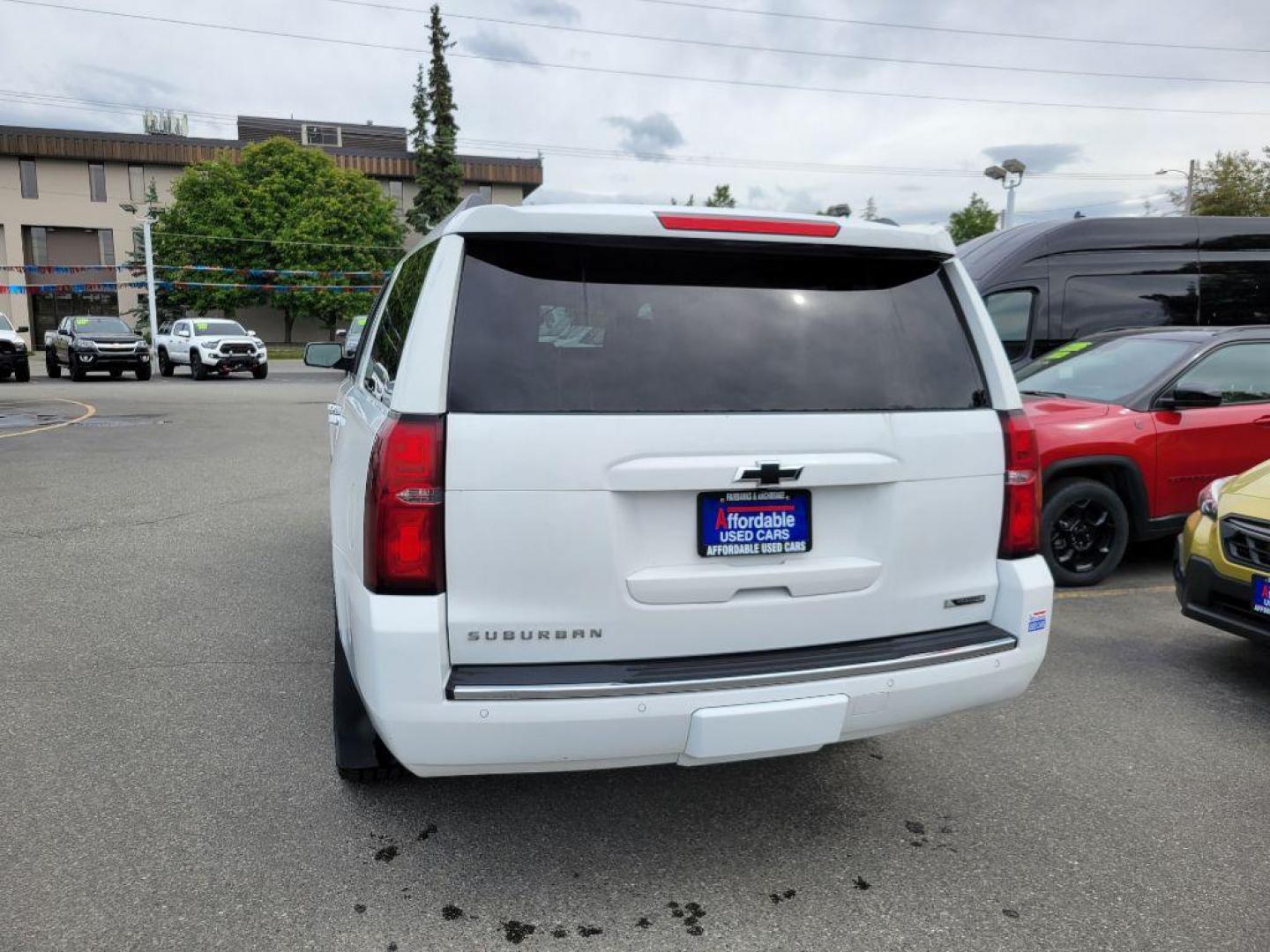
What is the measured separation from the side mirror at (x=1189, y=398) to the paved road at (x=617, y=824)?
1638 mm

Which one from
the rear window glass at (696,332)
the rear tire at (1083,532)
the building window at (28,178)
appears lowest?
the rear tire at (1083,532)

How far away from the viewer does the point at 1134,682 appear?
443cm

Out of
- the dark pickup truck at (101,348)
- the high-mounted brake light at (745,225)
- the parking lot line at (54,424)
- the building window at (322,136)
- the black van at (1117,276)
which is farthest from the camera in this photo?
the building window at (322,136)

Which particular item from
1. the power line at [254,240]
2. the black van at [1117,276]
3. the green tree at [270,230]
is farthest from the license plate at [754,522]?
the power line at [254,240]

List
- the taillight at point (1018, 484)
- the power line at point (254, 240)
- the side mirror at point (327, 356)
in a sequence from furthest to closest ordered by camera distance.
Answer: the power line at point (254, 240)
the side mirror at point (327, 356)
the taillight at point (1018, 484)

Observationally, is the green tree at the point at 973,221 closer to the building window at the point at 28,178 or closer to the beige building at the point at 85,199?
the beige building at the point at 85,199

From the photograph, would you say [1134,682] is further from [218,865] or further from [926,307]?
[218,865]

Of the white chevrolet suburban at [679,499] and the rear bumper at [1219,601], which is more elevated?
the white chevrolet suburban at [679,499]

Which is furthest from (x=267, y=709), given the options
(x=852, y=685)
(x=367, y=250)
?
(x=367, y=250)

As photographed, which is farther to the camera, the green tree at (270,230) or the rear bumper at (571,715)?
the green tree at (270,230)

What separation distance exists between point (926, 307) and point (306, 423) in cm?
1392

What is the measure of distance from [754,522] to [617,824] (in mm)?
1242

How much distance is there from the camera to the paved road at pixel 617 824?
2.54m

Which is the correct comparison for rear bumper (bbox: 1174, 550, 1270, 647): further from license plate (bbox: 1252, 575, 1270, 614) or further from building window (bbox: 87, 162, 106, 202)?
building window (bbox: 87, 162, 106, 202)
